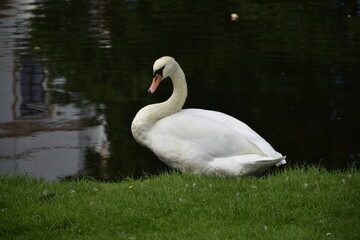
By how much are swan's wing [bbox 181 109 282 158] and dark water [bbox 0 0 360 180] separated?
2.62 ft

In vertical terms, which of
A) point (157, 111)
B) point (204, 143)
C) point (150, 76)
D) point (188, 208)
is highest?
point (157, 111)

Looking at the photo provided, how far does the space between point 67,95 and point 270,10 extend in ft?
26.0

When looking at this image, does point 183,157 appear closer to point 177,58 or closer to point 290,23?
point 177,58

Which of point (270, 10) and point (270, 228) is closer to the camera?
point (270, 228)

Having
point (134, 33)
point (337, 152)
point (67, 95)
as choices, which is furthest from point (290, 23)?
point (337, 152)

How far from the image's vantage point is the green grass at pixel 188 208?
5.21 meters

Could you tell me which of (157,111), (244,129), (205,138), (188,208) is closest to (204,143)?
(205,138)

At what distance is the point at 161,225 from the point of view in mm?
5391

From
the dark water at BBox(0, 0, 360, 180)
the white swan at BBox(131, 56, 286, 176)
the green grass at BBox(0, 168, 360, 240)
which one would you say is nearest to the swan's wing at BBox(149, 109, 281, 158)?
the white swan at BBox(131, 56, 286, 176)

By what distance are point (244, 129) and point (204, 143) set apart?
0.49m

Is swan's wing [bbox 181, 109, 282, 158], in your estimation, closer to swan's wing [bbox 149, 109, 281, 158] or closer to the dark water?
swan's wing [bbox 149, 109, 281, 158]

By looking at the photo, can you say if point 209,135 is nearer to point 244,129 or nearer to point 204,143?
point 204,143

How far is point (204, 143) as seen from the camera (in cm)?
683

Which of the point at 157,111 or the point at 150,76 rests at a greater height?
the point at 157,111
